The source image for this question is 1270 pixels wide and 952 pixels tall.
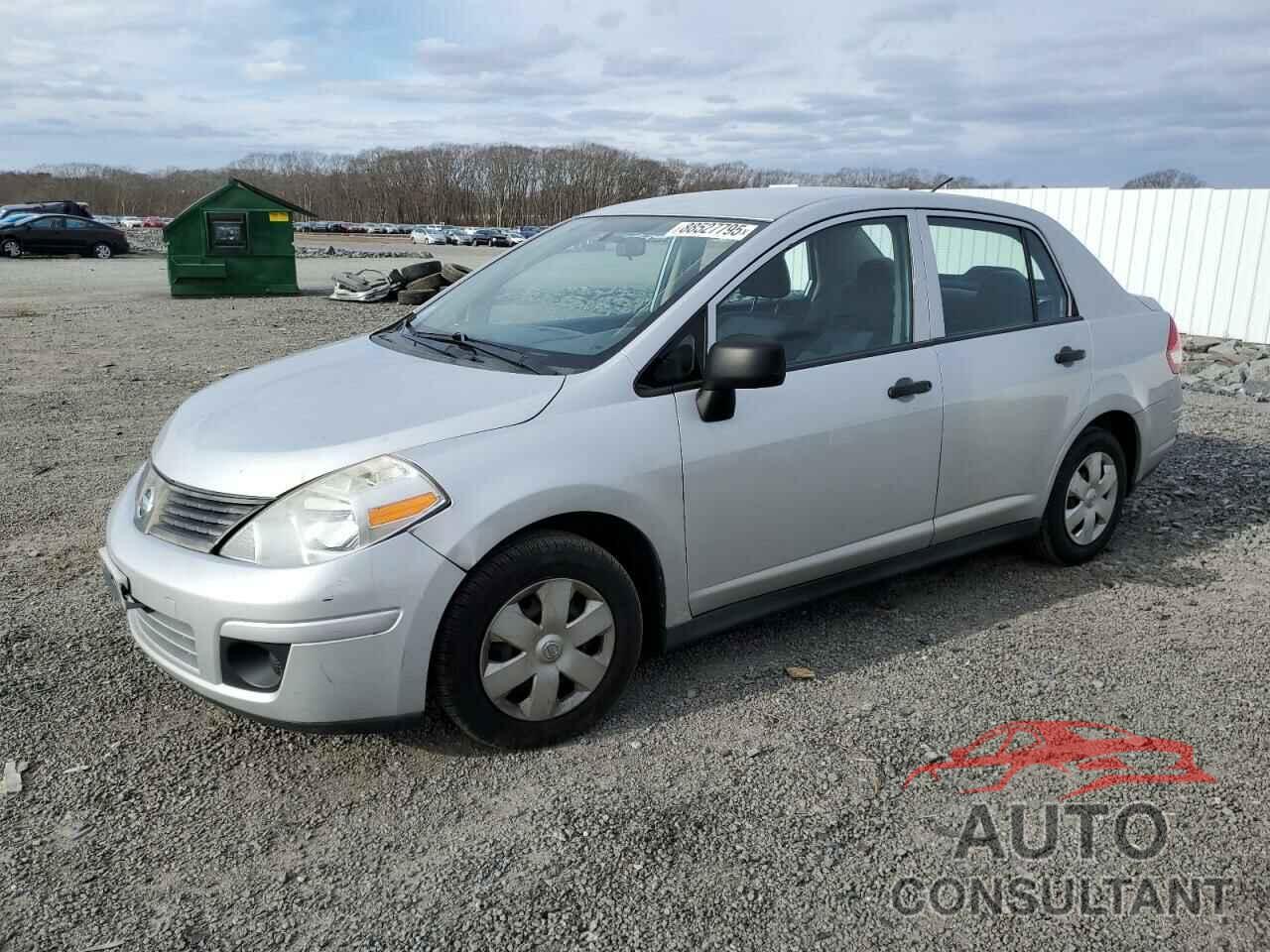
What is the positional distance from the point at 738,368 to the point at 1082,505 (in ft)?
8.45

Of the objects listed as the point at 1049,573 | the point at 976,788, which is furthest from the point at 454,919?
the point at 1049,573

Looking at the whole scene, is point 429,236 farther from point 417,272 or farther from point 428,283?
point 428,283

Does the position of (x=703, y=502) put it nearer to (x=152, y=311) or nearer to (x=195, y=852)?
(x=195, y=852)

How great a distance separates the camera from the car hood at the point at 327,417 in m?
3.20

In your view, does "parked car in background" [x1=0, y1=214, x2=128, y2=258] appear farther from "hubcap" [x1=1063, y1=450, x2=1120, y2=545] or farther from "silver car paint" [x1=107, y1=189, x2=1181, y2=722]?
"hubcap" [x1=1063, y1=450, x2=1120, y2=545]

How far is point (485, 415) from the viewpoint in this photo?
335 cm

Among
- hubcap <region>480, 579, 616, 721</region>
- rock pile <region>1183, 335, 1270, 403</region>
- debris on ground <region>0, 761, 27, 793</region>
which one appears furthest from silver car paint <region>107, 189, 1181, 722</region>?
rock pile <region>1183, 335, 1270, 403</region>

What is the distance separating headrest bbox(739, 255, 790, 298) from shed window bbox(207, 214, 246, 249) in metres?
18.7

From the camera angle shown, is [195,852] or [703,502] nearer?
[195,852]

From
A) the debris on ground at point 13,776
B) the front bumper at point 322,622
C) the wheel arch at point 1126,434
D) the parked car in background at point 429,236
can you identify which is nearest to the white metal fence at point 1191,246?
the wheel arch at point 1126,434

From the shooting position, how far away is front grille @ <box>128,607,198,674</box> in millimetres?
3197

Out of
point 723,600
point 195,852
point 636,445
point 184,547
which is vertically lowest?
point 195,852

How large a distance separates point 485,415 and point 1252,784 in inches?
105
